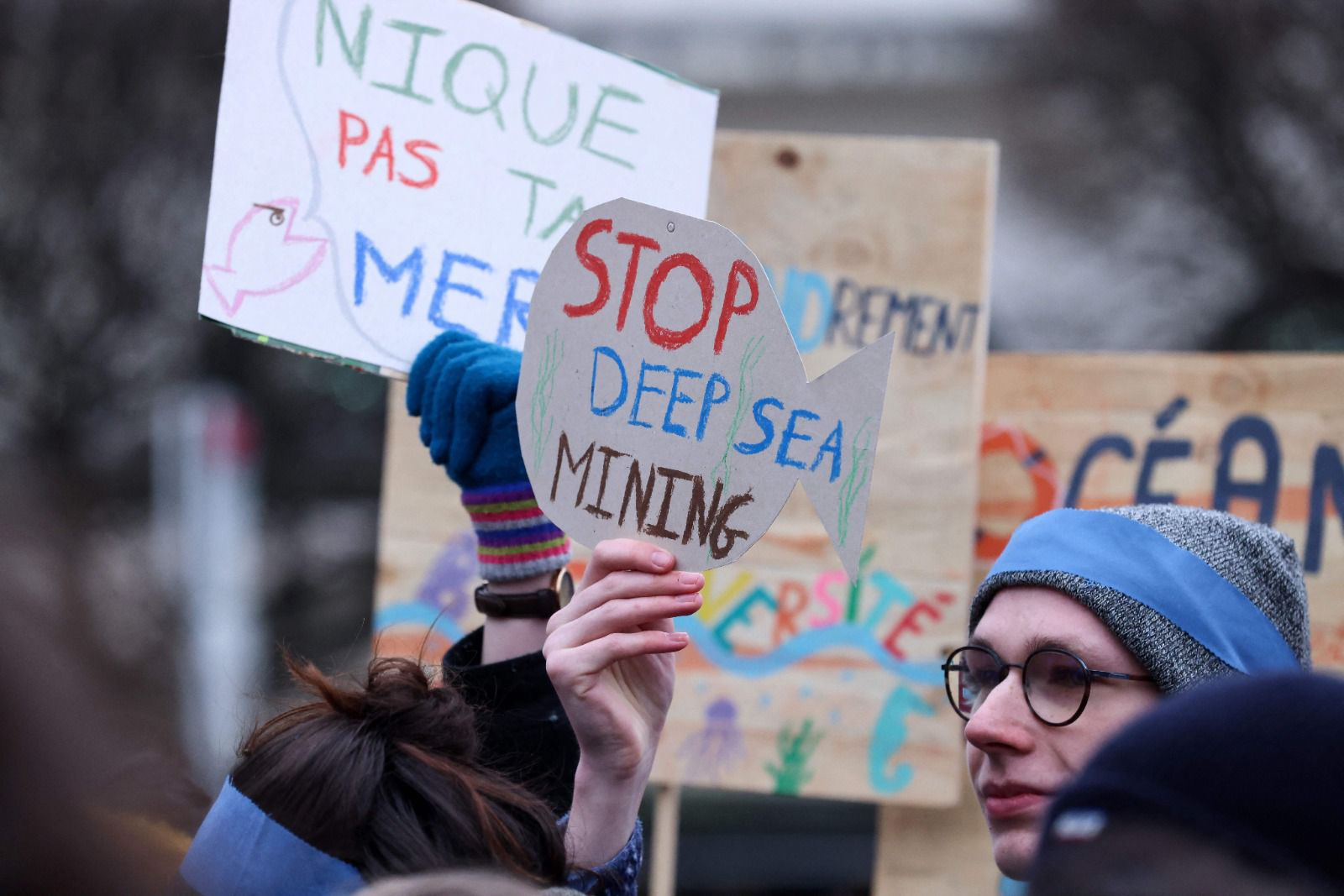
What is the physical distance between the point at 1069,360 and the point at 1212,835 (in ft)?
7.44

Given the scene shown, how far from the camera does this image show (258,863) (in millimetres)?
1208

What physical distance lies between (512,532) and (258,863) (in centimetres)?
59

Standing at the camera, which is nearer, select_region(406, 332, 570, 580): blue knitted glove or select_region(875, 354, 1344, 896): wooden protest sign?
select_region(406, 332, 570, 580): blue knitted glove

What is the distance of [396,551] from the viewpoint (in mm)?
2848

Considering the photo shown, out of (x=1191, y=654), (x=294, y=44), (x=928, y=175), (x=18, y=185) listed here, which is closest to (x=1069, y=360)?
(x=928, y=175)

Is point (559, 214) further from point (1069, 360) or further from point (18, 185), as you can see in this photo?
point (18, 185)

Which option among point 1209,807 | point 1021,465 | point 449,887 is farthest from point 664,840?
point 1209,807

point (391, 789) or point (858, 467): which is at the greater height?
point (858, 467)

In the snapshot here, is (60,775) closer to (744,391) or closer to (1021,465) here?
(744,391)

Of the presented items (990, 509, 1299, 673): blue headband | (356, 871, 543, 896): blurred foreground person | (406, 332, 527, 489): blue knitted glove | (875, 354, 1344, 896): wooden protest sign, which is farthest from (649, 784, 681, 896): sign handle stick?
(356, 871, 543, 896): blurred foreground person

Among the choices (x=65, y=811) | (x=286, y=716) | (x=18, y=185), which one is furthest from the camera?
(x=18, y=185)

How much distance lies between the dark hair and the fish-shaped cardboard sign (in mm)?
251

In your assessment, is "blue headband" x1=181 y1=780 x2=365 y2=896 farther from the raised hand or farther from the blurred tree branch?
the blurred tree branch

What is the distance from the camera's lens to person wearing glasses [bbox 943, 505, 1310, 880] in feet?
4.78
